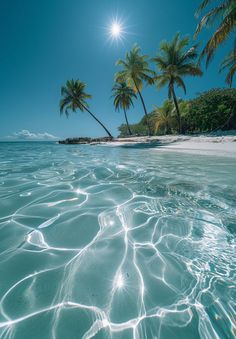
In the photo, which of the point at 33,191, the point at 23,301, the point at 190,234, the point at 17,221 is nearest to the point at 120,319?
the point at 23,301

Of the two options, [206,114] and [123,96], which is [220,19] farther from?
[123,96]

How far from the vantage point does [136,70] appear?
690 inches

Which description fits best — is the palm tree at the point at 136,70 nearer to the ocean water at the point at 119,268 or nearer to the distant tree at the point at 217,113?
the distant tree at the point at 217,113

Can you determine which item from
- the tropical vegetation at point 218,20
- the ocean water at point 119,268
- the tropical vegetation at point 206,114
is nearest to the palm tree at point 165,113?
the tropical vegetation at point 206,114

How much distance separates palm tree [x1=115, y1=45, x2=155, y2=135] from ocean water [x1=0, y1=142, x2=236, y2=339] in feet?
57.4

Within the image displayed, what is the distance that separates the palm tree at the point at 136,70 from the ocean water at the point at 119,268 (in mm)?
17505

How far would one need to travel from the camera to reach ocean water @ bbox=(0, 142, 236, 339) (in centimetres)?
89

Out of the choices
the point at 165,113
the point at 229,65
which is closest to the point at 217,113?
the point at 229,65

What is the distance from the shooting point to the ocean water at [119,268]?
2.93 feet

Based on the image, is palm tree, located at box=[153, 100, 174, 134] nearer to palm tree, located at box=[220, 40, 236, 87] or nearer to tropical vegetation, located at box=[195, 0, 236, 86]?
palm tree, located at box=[220, 40, 236, 87]

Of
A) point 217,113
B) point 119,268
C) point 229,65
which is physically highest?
point 229,65

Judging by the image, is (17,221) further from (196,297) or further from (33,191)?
(196,297)

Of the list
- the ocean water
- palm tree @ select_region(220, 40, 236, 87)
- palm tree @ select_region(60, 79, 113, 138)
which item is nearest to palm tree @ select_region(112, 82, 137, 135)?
palm tree @ select_region(60, 79, 113, 138)

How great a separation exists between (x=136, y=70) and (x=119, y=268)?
20.1m
